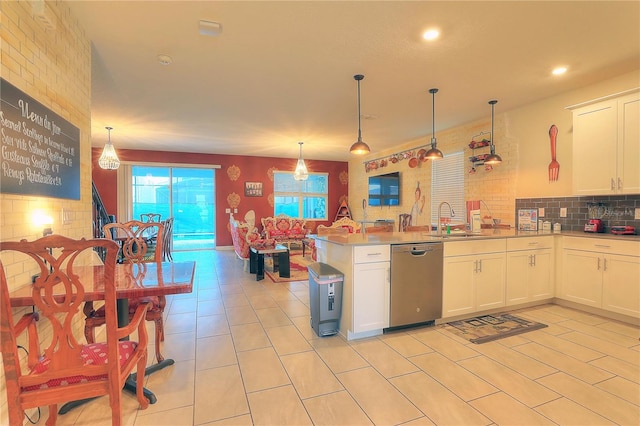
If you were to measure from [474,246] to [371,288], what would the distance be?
1311mm

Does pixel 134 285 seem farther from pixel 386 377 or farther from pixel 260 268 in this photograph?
pixel 260 268

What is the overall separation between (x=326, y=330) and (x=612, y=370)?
224cm

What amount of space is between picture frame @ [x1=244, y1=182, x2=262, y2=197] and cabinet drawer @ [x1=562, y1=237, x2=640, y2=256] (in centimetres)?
717

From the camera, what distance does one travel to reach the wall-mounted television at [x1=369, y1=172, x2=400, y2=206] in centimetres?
736

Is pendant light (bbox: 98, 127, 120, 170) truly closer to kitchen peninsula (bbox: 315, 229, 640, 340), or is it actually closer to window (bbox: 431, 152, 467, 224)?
kitchen peninsula (bbox: 315, 229, 640, 340)

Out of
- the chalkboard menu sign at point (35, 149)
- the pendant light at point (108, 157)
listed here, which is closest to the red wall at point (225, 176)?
the pendant light at point (108, 157)

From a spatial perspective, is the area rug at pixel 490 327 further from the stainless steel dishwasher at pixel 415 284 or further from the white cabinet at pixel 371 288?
the white cabinet at pixel 371 288

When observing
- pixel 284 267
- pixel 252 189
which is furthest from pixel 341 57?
pixel 252 189

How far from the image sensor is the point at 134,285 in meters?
1.78

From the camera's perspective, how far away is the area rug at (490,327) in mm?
2900

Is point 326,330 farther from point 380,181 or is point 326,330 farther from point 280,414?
point 380,181

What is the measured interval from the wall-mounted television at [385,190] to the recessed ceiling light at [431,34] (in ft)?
15.5

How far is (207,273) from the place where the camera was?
5629 millimetres

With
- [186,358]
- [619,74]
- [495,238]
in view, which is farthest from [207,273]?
[619,74]
